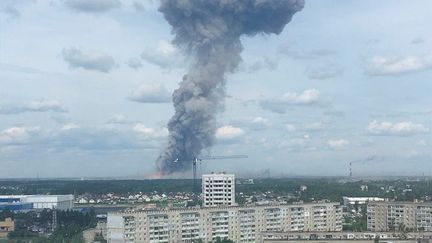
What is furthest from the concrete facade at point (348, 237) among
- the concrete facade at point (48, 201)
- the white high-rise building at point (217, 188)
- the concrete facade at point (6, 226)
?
the concrete facade at point (48, 201)

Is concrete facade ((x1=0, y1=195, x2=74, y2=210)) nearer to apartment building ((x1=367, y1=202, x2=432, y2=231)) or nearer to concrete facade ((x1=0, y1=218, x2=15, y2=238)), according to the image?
concrete facade ((x1=0, y1=218, x2=15, y2=238))

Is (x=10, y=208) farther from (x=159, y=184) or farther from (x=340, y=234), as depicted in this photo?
(x=340, y=234)

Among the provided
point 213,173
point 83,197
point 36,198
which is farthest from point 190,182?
point 213,173

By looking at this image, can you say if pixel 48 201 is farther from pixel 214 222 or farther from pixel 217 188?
pixel 214 222

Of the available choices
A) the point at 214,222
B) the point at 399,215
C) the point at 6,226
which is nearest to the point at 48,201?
the point at 6,226

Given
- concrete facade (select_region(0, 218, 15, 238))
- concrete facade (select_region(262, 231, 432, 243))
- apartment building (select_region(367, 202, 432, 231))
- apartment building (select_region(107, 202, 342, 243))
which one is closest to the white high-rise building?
apartment building (select_region(107, 202, 342, 243))

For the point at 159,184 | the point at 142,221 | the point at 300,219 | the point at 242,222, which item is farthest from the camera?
the point at 159,184
